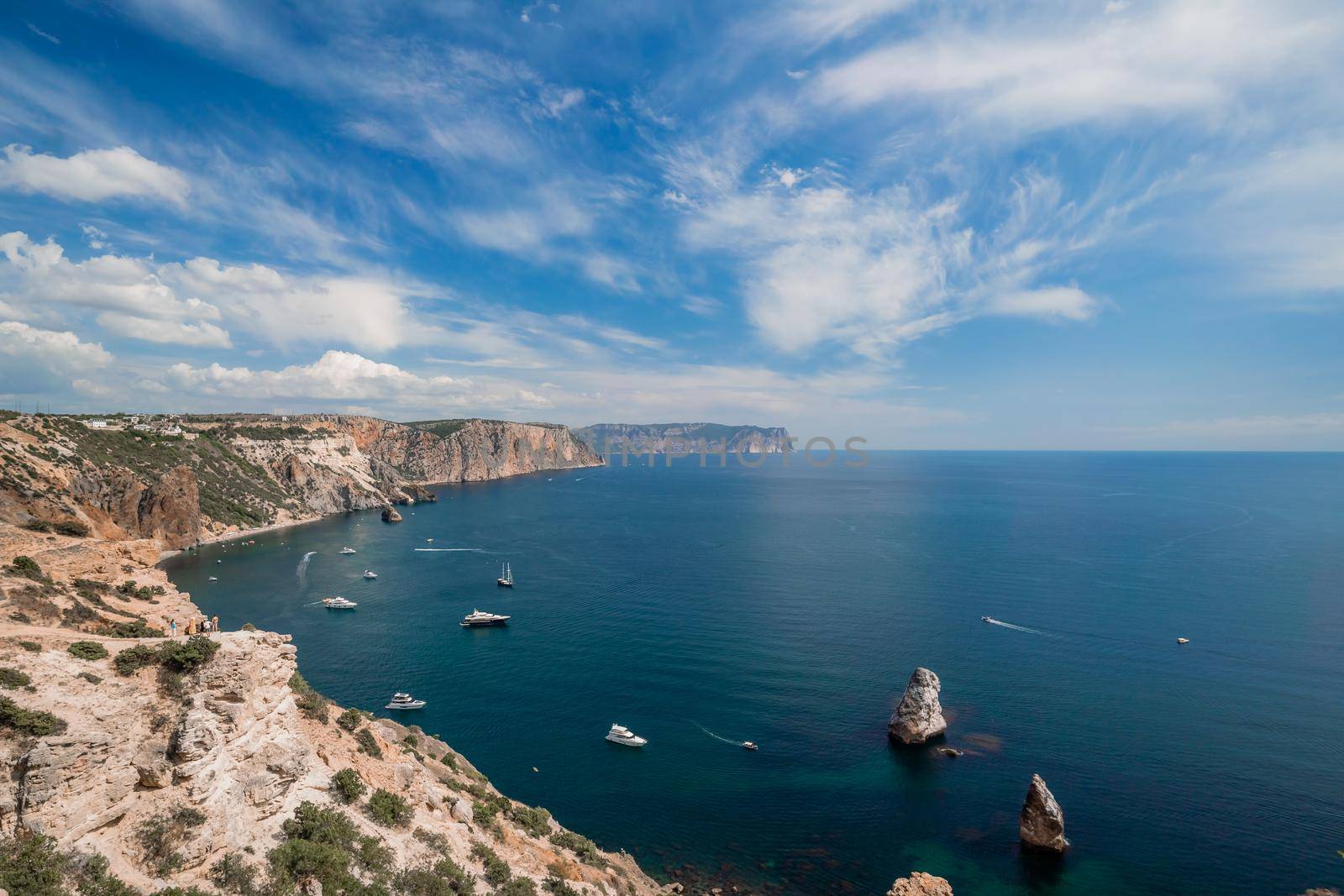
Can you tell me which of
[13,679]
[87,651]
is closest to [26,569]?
[87,651]

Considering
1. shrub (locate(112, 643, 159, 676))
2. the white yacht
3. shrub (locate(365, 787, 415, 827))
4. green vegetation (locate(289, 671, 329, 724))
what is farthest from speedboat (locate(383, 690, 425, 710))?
shrub (locate(112, 643, 159, 676))

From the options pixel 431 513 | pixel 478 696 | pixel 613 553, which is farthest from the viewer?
pixel 431 513

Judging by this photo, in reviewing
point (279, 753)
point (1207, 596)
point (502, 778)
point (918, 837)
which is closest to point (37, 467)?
point (502, 778)

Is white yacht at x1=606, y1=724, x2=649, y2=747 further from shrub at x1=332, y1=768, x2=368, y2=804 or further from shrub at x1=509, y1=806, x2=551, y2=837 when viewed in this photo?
shrub at x1=332, y1=768, x2=368, y2=804

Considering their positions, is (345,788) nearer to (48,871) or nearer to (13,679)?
(48,871)

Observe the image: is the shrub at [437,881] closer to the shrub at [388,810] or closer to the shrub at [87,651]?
the shrub at [388,810]

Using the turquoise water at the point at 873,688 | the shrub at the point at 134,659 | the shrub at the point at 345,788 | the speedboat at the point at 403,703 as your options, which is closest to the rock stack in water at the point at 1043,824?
the turquoise water at the point at 873,688

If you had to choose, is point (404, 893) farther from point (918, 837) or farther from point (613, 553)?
point (613, 553)
